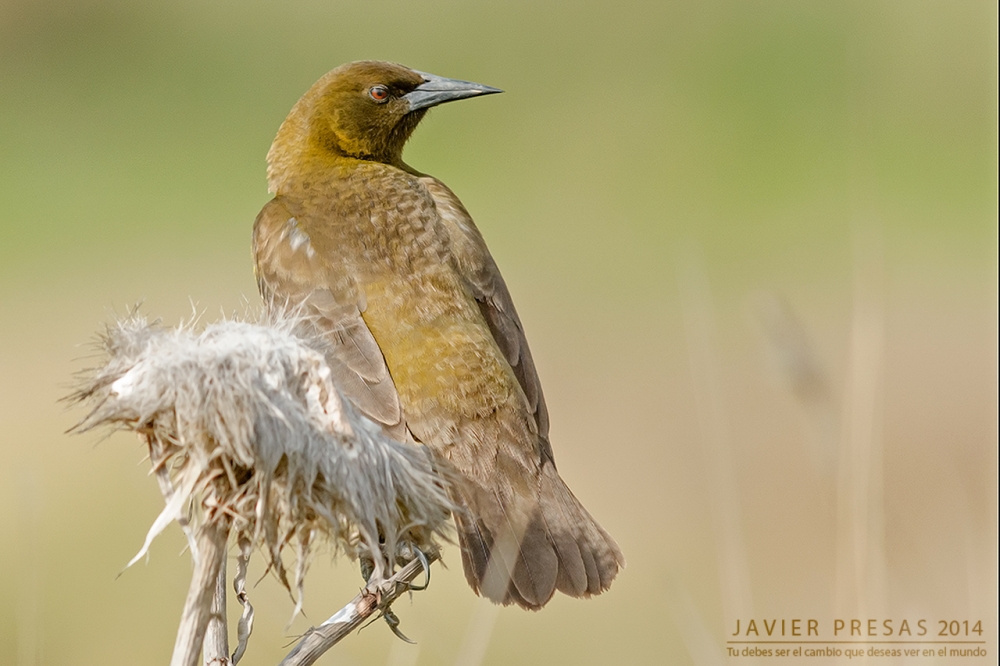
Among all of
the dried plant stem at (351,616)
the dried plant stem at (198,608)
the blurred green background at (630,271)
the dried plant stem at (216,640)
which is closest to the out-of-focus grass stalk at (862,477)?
the blurred green background at (630,271)

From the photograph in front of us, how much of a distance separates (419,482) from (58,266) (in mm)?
7939

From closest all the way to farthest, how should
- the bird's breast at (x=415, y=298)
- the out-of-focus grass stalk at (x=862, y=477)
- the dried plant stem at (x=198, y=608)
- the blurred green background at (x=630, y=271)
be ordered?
the dried plant stem at (x=198, y=608), the out-of-focus grass stalk at (x=862, y=477), the bird's breast at (x=415, y=298), the blurred green background at (x=630, y=271)

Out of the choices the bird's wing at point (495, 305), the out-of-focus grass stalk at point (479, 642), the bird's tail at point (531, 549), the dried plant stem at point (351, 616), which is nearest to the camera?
the dried plant stem at point (351, 616)

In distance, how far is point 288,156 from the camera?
13.7ft

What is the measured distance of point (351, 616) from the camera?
2092mm

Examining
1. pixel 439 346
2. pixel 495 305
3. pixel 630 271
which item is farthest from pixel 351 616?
pixel 630 271

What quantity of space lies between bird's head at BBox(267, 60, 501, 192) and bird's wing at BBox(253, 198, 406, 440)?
412 mm

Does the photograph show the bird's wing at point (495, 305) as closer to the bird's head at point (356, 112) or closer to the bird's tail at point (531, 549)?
the bird's tail at point (531, 549)

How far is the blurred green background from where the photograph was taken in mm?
4164

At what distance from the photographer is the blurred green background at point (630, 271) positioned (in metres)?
4.16

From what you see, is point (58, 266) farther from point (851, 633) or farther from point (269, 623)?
point (851, 633)

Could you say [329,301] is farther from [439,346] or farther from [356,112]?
[356,112]

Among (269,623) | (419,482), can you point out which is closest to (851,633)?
(419,482)

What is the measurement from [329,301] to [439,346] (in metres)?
0.36
